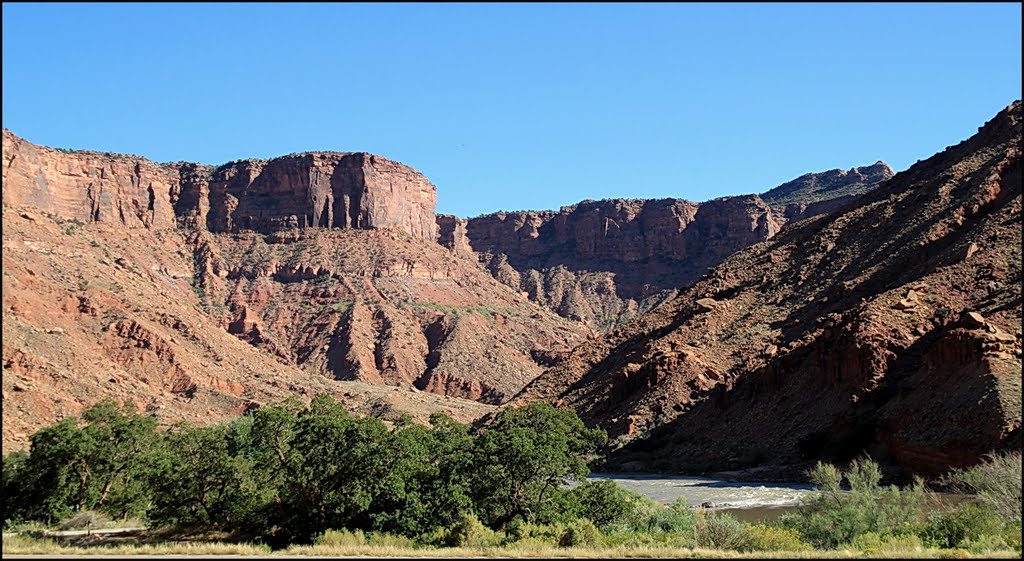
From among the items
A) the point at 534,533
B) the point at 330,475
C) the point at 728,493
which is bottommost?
the point at 728,493

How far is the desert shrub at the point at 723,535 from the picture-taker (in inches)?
1080

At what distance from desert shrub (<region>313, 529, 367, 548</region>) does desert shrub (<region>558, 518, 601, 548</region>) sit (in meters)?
5.58

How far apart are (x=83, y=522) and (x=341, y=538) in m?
11.6

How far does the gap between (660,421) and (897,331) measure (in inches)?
716

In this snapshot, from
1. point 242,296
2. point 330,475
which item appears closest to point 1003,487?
point 330,475

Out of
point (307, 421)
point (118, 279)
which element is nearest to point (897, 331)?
point (307, 421)

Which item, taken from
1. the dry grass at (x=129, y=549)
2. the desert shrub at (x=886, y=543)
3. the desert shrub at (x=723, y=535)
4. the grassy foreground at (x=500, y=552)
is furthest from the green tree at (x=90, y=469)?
the desert shrub at (x=886, y=543)

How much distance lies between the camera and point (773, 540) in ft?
88.1

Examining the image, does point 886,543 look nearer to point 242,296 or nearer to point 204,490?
point 204,490

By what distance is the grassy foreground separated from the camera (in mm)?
23422

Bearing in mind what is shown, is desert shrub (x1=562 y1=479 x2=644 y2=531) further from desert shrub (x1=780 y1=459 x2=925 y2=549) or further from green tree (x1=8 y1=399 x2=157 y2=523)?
green tree (x1=8 y1=399 x2=157 y2=523)

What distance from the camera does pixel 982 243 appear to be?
61750 mm

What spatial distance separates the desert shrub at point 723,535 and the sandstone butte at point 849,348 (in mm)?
18352

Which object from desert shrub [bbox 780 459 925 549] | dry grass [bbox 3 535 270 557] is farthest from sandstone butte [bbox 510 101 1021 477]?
dry grass [bbox 3 535 270 557]
